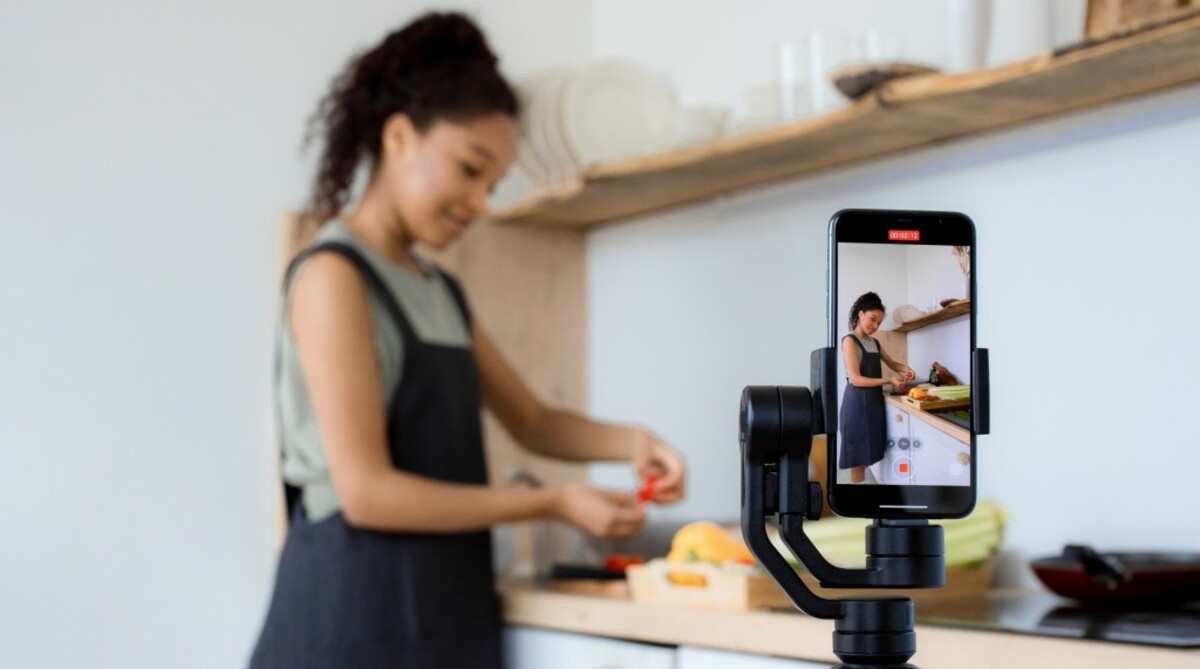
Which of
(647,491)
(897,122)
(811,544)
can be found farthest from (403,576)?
(811,544)

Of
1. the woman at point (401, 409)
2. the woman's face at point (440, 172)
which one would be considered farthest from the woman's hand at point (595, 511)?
the woman's face at point (440, 172)

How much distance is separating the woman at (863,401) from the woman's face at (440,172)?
1.18 m

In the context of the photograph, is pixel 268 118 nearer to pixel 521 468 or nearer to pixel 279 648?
pixel 521 468

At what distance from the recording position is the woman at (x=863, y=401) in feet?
1.80

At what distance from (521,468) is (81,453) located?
0.68 meters

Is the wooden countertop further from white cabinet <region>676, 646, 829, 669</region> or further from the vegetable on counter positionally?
the vegetable on counter

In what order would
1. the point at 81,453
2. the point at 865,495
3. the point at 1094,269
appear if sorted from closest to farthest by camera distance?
1. the point at 865,495
2. the point at 1094,269
3. the point at 81,453

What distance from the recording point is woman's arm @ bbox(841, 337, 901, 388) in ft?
1.82

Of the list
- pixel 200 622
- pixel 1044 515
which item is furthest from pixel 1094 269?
pixel 200 622

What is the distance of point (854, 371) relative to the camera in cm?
56

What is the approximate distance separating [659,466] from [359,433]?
0.44m

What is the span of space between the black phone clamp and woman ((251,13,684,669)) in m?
1.00

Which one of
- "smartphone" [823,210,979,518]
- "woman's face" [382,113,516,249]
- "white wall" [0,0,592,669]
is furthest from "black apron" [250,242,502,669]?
"smartphone" [823,210,979,518]

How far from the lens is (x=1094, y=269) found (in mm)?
1541
